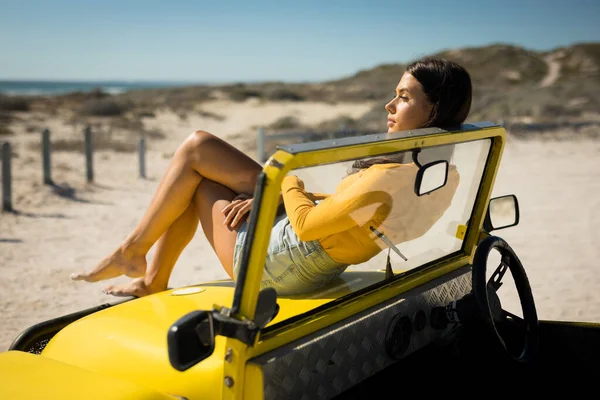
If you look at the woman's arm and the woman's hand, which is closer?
the woman's arm

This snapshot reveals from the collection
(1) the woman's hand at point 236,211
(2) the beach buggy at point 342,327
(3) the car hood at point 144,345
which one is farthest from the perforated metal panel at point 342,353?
(1) the woman's hand at point 236,211

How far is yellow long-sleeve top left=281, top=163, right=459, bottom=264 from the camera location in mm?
2109

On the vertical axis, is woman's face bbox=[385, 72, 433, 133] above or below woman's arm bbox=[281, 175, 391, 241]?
above

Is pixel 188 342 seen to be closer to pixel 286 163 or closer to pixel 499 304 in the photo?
pixel 286 163

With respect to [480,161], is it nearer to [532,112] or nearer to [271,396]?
[271,396]

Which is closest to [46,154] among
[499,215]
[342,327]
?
[499,215]

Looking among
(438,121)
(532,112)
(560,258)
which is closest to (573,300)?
(560,258)

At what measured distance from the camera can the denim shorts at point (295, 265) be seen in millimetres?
2316

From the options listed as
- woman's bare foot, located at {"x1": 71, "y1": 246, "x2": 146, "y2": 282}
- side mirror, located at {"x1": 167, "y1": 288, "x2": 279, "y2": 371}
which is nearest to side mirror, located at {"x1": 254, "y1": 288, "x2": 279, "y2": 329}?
side mirror, located at {"x1": 167, "y1": 288, "x2": 279, "y2": 371}

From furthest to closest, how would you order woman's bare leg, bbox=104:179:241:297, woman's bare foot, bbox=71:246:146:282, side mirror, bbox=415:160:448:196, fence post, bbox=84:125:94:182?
1. fence post, bbox=84:125:94:182
2. woman's bare foot, bbox=71:246:146:282
3. woman's bare leg, bbox=104:179:241:297
4. side mirror, bbox=415:160:448:196

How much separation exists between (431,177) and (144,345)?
3.59ft

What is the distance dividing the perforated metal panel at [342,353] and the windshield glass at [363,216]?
0.17 metres

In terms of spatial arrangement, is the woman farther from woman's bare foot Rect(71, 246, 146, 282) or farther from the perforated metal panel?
the perforated metal panel

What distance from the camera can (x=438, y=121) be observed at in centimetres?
242
